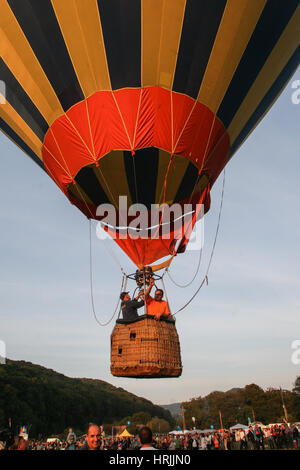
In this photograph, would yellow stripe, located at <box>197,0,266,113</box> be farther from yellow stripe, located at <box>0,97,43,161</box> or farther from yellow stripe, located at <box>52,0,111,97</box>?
yellow stripe, located at <box>0,97,43,161</box>

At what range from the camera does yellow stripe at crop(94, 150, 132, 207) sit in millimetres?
4785

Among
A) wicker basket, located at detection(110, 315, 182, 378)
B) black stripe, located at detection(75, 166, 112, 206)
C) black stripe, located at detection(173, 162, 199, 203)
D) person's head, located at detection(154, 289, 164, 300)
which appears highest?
black stripe, located at detection(173, 162, 199, 203)

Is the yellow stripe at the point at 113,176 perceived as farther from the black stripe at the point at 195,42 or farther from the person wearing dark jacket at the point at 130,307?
the person wearing dark jacket at the point at 130,307

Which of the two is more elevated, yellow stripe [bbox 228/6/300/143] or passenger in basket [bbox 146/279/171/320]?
yellow stripe [bbox 228/6/300/143]

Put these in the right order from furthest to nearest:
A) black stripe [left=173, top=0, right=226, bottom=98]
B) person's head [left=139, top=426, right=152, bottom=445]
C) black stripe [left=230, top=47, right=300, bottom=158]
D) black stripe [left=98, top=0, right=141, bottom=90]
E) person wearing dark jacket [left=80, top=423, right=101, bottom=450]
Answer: black stripe [left=230, top=47, right=300, bottom=158] < black stripe [left=173, top=0, right=226, bottom=98] < black stripe [left=98, top=0, right=141, bottom=90] < person wearing dark jacket [left=80, top=423, right=101, bottom=450] < person's head [left=139, top=426, right=152, bottom=445]

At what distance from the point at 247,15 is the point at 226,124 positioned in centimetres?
133

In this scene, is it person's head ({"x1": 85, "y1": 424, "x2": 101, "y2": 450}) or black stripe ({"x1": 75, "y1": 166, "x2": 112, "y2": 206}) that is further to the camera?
black stripe ({"x1": 75, "y1": 166, "x2": 112, "y2": 206})

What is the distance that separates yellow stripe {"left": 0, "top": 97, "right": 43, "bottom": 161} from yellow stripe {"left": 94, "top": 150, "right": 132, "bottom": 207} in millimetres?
1154

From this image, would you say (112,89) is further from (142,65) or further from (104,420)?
(104,420)

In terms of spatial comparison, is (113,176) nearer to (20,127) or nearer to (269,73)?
(20,127)

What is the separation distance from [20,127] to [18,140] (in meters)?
0.45

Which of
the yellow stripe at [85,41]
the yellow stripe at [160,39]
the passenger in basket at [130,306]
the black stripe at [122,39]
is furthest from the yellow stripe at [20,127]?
the passenger in basket at [130,306]

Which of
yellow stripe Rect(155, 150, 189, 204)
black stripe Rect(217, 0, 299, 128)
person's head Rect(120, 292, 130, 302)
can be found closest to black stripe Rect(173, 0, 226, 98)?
black stripe Rect(217, 0, 299, 128)

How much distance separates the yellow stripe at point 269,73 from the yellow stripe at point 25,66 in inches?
99.8
